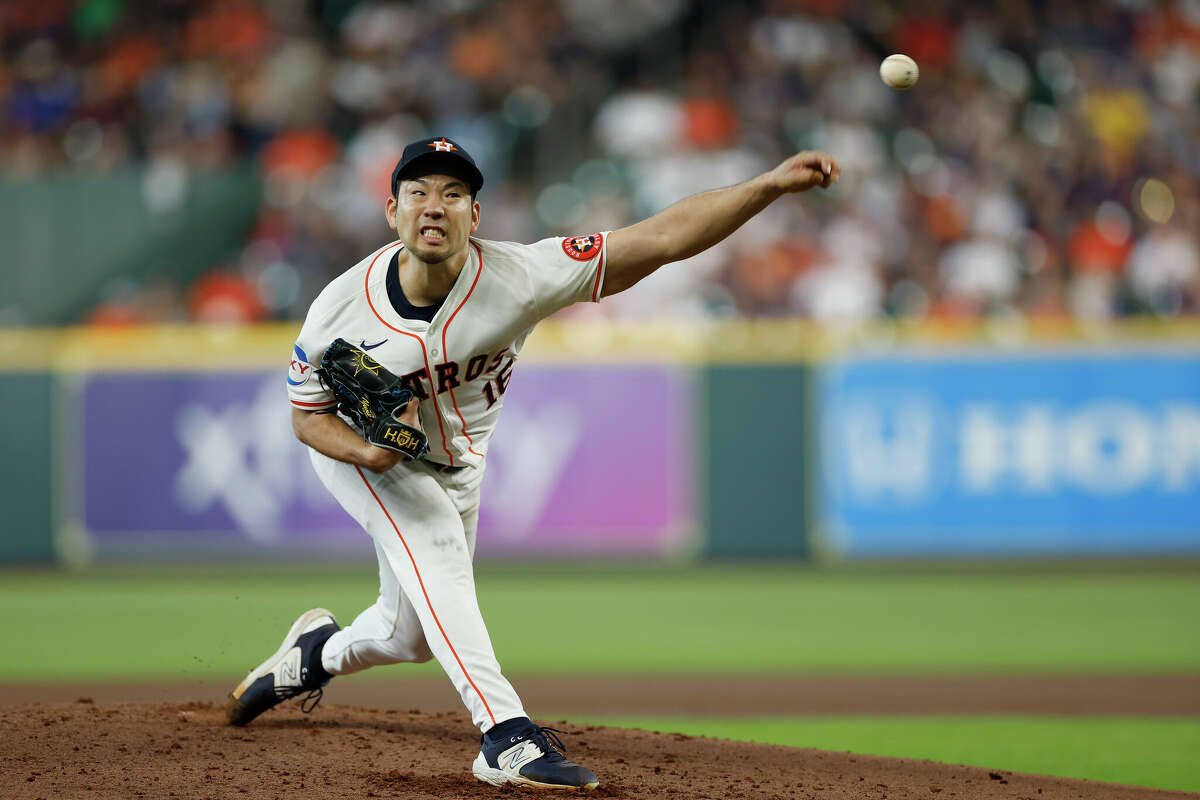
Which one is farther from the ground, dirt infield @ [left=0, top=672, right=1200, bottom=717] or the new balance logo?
the new balance logo

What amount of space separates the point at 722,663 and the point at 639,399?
14.4ft

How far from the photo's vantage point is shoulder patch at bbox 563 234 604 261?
425 cm

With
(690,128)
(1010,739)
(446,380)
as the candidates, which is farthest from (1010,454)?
(446,380)

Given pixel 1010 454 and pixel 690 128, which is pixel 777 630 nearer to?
pixel 1010 454

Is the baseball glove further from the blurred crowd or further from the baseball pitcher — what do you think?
the blurred crowd

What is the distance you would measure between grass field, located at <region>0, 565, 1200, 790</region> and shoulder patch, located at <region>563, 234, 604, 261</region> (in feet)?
8.16

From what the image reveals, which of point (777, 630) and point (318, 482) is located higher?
point (318, 482)

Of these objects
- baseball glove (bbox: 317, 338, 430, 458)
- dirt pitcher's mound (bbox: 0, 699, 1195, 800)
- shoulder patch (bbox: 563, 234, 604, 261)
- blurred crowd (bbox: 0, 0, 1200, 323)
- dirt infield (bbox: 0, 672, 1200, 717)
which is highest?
blurred crowd (bbox: 0, 0, 1200, 323)

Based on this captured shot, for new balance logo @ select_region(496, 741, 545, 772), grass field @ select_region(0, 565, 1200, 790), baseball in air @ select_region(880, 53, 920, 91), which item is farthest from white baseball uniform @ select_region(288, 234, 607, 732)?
grass field @ select_region(0, 565, 1200, 790)

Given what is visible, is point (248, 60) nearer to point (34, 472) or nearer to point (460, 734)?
point (34, 472)

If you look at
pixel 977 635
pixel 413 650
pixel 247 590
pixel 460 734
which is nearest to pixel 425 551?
pixel 413 650

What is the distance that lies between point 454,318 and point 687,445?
7.87 m

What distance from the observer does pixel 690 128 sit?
13.4 m

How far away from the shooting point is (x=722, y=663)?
25.9 ft
